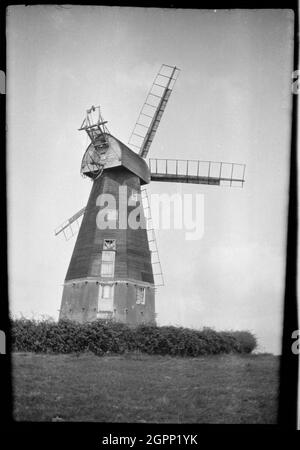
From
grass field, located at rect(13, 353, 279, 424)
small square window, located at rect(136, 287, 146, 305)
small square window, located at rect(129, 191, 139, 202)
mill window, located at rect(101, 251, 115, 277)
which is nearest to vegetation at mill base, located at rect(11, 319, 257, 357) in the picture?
grass field, located at rect(13, 353, 279, 424)

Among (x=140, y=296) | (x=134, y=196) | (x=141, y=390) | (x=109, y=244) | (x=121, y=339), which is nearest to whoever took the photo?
(x=141, y=390)

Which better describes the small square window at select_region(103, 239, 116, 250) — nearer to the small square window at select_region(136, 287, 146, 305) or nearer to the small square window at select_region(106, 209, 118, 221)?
the small square window at select_region(106, 209, 118, 221)

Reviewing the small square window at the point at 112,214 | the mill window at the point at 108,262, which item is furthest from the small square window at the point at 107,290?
the small square window at the point at 112,214

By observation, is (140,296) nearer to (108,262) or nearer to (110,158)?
(108,262)

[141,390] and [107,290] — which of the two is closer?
[141,390]

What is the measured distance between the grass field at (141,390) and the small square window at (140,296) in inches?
202

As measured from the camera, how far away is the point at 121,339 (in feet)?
47.8

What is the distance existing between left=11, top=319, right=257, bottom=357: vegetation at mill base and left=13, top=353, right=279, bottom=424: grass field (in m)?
0.82

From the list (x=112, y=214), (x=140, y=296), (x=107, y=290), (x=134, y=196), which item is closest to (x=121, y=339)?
(x=107, y=290)

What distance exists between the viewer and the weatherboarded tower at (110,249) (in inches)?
688

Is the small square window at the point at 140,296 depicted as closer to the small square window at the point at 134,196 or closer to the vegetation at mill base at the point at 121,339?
the vegetation at mill base at the point at 121,339

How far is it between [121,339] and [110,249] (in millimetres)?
4489

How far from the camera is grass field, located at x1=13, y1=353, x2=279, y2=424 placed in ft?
25.5

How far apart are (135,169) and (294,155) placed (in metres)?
12.7
